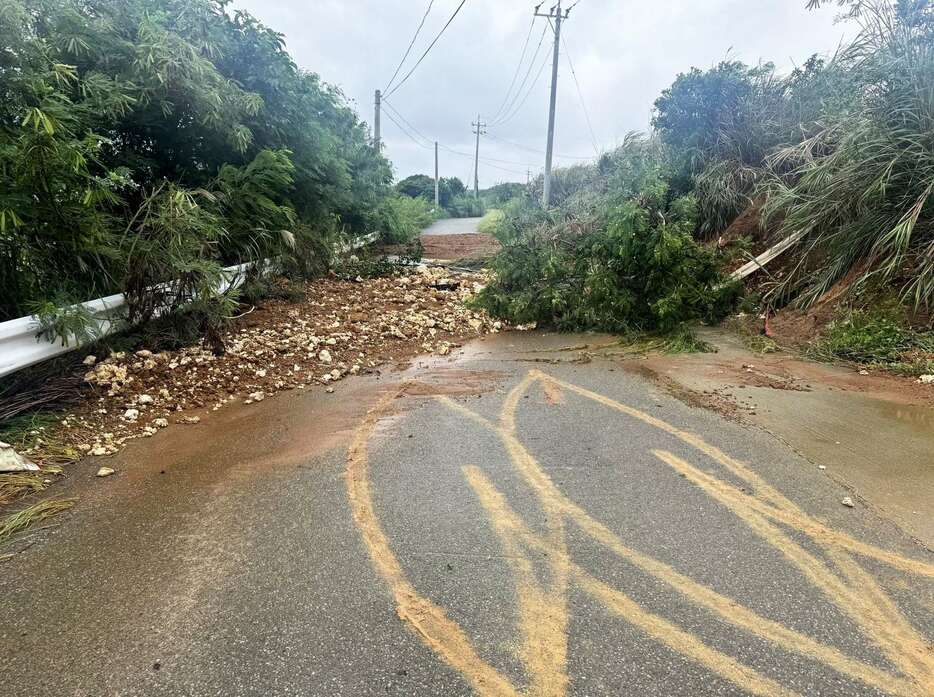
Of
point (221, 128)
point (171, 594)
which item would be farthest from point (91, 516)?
point (221, 128)

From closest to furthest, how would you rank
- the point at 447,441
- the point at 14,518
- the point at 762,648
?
the point at 762,648, the point at 14,518, the point at 447,441

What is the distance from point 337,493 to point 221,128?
227 inches

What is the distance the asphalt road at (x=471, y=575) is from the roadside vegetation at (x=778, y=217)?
3.60 metres

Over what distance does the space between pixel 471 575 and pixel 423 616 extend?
0.32 m

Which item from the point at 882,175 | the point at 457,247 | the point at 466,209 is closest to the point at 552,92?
the point at 457,247

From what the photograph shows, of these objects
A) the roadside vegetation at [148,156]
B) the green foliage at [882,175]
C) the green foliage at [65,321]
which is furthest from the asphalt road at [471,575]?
the green foliage at [882,175]

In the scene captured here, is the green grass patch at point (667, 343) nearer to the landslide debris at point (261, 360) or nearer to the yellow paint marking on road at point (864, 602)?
the landslide debris at point (261, 360)

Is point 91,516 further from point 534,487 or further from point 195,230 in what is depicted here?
point 195,230

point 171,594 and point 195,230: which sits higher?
point 195,230

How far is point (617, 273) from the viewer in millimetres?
7918

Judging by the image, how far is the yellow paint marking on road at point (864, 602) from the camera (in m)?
1.87

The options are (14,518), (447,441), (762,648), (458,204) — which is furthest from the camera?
(458,204)

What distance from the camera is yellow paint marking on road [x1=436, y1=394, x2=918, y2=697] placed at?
5.99ft

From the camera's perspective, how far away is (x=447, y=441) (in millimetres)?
3863
